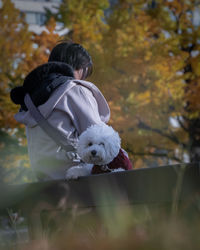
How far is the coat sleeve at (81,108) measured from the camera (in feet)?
8.36

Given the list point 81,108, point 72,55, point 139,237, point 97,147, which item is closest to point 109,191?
point 97,147

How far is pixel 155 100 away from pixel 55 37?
9.54ft

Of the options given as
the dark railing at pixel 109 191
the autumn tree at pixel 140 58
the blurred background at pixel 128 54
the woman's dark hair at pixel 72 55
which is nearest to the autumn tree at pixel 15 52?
the blurred background at pixel 128 54

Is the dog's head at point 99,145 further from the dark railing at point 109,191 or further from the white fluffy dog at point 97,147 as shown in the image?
the dark railing at point 109,191

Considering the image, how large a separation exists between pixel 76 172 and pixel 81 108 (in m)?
0.50

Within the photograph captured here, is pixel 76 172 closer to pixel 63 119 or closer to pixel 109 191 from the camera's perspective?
pixel 109 191

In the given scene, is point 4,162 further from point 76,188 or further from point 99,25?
point 76,188

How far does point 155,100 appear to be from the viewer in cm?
941

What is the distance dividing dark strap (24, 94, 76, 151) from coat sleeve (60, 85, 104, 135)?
14 cm

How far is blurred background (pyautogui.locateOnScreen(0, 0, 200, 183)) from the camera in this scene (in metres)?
8.34

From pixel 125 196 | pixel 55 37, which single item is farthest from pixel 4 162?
pixel 125 196

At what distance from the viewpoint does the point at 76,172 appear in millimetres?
2238

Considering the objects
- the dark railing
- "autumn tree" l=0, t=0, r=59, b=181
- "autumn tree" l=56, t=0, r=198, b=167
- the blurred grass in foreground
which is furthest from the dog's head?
"autumn tree" l=0, t=0, r=59, b=181

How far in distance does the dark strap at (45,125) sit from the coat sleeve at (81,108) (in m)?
0.14
